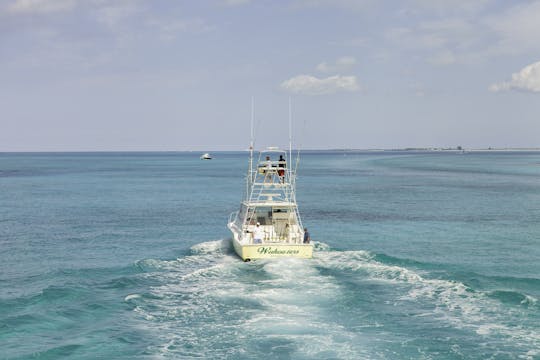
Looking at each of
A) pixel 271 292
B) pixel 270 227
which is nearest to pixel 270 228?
pixel 270 227

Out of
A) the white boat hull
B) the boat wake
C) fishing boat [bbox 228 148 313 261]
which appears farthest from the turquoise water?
fishing boat [bbox 228 148 313 261]

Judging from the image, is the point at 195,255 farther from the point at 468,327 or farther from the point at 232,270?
the point at 468,327

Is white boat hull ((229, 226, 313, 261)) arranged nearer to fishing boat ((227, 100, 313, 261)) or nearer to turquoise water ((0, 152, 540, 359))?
fishing boat ((227, 100, 313, 261))

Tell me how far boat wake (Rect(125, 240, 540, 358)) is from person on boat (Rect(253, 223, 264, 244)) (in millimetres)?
1826

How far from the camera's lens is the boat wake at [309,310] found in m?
21.8

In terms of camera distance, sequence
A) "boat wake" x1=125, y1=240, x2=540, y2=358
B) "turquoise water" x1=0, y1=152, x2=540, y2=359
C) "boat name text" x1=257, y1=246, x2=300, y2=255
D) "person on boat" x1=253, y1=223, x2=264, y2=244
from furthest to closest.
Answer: "person on boat" x1=253, y1=223, x2=264, y2=244
"boat name text" x1=257, y1=246, x2=300, y2=255
"turquoise water" x1=0, y1=152, x2=540, y2=359
"boat wake" x1=125, y1=240, x2=540, y2=358

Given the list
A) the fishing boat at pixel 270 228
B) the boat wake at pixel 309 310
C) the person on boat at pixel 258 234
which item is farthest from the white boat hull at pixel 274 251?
the person on boat at pixel 258 234

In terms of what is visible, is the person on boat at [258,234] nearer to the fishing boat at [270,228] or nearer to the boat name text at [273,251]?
the fishing boat at [270,228]

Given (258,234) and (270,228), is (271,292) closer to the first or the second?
(258,234)

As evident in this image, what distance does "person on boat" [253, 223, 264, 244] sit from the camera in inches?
1438

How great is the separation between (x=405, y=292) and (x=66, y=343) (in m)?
17.1

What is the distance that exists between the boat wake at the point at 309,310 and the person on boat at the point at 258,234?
5.99ft

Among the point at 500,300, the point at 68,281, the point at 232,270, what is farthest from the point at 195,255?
the point at 500,300

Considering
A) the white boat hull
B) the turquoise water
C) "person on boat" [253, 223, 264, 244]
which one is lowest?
the turquoise water
